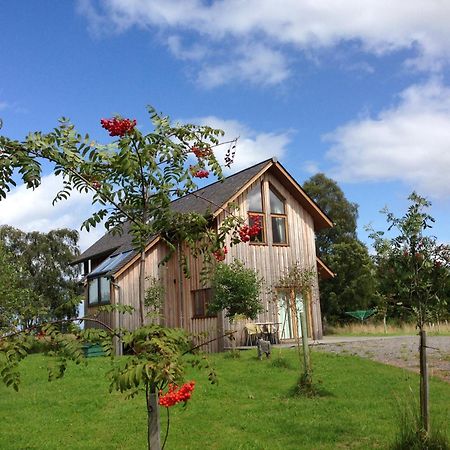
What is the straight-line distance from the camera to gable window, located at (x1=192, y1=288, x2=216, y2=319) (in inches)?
826

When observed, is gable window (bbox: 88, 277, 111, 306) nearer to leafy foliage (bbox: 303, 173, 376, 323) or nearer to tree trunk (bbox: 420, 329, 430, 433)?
tree trunk (bbox: 420, 329, 430, 433)

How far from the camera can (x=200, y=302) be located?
21.5 metres

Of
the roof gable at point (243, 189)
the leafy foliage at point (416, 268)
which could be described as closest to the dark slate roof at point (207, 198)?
the roof gable at point (243, 189)

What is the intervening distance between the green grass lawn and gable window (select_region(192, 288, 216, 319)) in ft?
24.9

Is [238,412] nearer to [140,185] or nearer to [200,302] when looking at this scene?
[140,185]

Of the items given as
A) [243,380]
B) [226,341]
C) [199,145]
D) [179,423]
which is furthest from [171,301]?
[199,145]

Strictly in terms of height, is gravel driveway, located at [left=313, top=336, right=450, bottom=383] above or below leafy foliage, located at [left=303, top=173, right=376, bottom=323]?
below

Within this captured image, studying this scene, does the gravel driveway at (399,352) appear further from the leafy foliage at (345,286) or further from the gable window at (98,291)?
the leafy foliage at (345,286)

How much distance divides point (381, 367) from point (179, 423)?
6127mm

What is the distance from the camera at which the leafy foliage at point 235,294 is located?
17578 mm

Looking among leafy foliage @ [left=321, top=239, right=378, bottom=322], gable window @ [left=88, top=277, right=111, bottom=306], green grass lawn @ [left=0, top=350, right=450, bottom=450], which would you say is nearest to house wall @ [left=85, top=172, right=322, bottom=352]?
gable window @ [left=88, top=277, right=111, bottom=306]

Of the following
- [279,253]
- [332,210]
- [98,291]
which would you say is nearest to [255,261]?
[279,253]

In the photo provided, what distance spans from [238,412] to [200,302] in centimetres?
1233

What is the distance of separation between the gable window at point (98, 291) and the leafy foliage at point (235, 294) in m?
6.89
